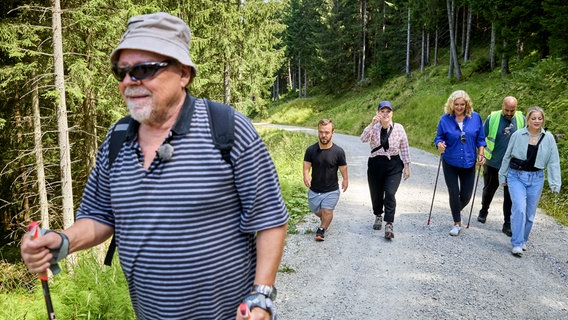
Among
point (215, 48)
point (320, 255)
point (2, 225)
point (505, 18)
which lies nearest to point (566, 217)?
point (320, 255)

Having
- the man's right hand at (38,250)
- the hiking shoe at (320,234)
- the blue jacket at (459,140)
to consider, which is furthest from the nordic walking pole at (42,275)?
the blue jacket at (459,140)

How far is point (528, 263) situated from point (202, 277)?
5512 millimetres

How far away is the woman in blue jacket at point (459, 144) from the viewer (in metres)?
6.31

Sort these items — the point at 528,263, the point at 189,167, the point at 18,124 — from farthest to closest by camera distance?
the point at 18,124, the point at 528,263, the point at 189,167

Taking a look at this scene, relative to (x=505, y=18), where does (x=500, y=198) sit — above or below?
below

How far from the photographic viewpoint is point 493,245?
617cm

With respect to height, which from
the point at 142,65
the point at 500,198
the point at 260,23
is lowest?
the point at 500,198

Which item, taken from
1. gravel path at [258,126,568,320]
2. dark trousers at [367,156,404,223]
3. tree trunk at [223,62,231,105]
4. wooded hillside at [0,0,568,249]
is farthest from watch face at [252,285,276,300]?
tree trunk at [223,62,231,105]

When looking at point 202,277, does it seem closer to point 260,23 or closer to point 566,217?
point 566,217

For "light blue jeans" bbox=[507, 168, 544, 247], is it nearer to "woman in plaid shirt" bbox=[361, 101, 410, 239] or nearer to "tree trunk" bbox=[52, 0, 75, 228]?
"woman in plaid shirt" bbox=[361, 101, 410, 239]

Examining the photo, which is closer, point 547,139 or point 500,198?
point 547,139

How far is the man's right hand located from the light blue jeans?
602 centimetres

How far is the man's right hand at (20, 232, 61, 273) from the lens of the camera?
171cm

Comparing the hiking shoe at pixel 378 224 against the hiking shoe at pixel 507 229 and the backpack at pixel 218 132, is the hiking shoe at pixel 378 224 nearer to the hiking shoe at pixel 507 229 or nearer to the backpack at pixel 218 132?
the hiking shoe at pixel 507 229
